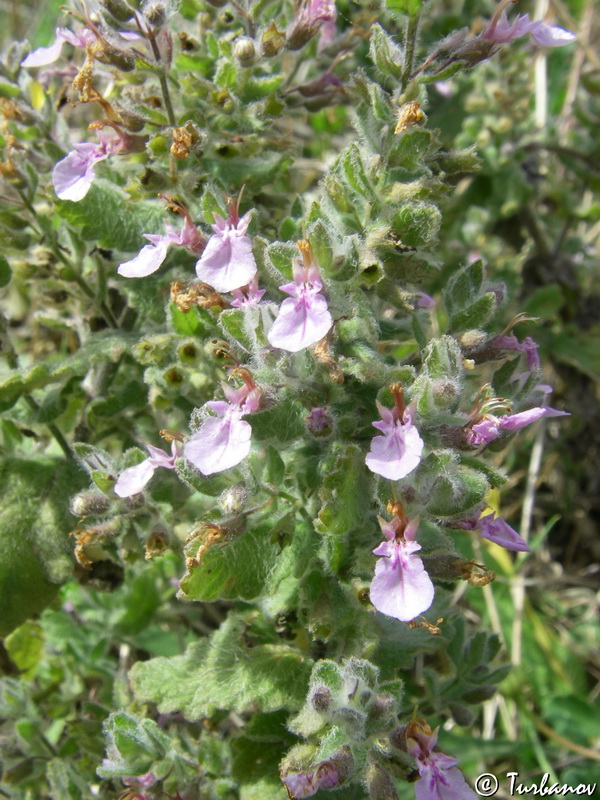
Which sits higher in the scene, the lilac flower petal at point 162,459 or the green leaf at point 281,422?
the green leaf at point 281,422

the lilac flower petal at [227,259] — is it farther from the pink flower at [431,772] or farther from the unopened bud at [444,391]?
the pink flower at [431,772]

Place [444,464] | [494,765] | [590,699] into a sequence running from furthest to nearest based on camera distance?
[590,699] < [494,765] < [444,464]

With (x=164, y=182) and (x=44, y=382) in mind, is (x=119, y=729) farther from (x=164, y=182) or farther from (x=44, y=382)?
(x=164, y=182)

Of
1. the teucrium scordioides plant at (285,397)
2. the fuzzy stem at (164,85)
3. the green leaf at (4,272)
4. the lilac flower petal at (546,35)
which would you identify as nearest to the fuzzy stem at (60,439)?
the teucrium scordioides plant at (285,397)

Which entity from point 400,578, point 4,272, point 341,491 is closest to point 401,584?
point 400,578

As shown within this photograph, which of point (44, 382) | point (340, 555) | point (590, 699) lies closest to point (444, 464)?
point (340, 555)

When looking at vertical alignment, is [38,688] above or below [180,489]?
below
